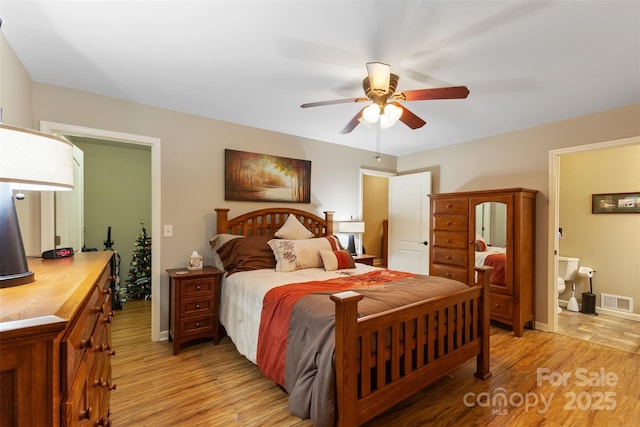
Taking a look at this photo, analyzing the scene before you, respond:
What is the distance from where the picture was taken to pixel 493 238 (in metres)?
3.59

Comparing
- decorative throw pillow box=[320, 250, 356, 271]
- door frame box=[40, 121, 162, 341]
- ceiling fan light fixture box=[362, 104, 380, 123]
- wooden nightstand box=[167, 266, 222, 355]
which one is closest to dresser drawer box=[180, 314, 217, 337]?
wooden nightstand box=[167, 266, 222, 355]

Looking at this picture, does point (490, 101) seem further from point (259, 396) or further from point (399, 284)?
point (259, 396)

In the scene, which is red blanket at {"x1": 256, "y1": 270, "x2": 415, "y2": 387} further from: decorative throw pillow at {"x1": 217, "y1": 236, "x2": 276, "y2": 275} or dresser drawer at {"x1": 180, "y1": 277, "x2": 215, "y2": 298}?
dresser drawer at {"x1": 180, "y1": 277, "x2": 215, "y2": 298}

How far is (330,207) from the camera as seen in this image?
445 centimetres

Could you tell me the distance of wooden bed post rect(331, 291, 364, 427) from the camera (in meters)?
1.53

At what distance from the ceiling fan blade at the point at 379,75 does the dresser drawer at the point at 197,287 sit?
2354mm

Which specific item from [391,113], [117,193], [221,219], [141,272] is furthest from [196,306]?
[117,193]

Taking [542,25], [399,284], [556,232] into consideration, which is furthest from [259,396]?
[556,232]

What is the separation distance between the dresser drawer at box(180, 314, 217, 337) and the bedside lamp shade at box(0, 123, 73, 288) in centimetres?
201

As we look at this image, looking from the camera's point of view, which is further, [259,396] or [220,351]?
[220,351]

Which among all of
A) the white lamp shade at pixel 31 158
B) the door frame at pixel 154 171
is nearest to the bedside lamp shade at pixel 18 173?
the white lamp shade at pixel 31 158

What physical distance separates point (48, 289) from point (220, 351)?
89.3 inches

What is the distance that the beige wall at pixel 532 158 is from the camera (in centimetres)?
305

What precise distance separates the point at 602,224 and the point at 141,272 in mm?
6782
